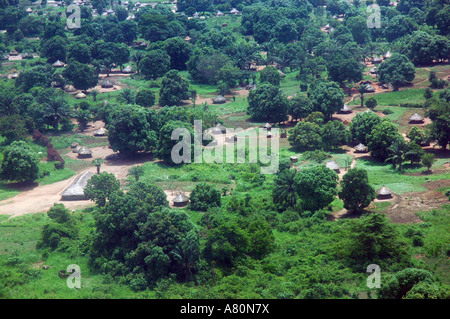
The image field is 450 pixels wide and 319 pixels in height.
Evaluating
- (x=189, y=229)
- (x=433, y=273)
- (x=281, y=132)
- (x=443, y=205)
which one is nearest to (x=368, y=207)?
(x=443, y=205)

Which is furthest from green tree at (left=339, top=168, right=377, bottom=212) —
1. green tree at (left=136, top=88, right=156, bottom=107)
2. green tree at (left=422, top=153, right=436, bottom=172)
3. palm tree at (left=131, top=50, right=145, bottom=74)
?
palm tree at (left=131, top=50, right=145, bottom=74)

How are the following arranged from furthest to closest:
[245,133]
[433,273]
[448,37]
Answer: [448,37], [245,133], [433,273]

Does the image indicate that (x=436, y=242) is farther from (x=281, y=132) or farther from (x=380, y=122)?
(x=281, y=132)

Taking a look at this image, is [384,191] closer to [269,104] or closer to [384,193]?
[384,193]

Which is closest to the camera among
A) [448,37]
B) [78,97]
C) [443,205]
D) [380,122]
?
[443,205]

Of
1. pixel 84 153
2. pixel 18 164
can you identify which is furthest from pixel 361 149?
pixel 18 164

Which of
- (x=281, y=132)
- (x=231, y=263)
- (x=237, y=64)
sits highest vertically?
(x=237, y=64)
